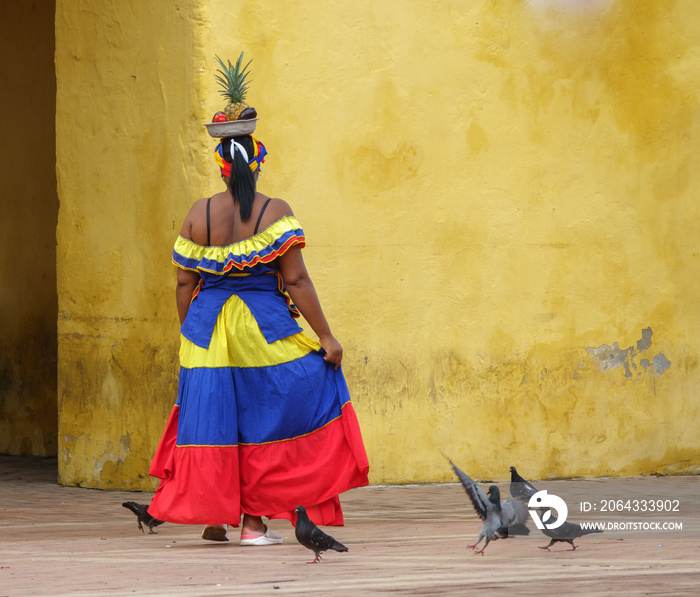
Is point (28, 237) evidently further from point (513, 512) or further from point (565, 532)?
point (565, 532)

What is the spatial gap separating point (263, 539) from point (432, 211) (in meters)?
3.09

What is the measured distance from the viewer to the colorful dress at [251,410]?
18.6 feet

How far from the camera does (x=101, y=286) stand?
8055 mm

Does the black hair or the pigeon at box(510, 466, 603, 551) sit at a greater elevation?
the black hair

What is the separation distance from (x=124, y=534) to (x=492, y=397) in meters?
2.95

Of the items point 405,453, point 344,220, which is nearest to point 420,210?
point 344,220

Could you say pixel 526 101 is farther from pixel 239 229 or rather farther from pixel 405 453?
pixel 239 229

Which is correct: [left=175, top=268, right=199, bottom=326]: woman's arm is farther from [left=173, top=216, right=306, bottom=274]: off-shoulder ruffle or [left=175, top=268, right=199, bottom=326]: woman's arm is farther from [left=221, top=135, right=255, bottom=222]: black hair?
[left=221, top=135, right=255, bottom=222]: black hair

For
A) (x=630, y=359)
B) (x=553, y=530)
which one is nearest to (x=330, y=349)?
(x=553, y=530)

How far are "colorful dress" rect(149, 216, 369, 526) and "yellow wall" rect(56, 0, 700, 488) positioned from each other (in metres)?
1.89

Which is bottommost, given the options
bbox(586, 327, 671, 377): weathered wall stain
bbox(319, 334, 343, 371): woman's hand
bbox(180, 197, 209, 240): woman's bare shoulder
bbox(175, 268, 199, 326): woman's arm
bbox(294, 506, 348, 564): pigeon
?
bbox(294, 506, 348, 564): pigeon

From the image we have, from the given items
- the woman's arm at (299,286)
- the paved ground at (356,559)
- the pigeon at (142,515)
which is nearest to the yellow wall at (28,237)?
the paved ground at (356,559)

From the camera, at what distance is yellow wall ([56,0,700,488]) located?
25.5 feet

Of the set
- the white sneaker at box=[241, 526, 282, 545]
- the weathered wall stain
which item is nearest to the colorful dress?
the white sneaker at box=[241, 526, 282, 545]
